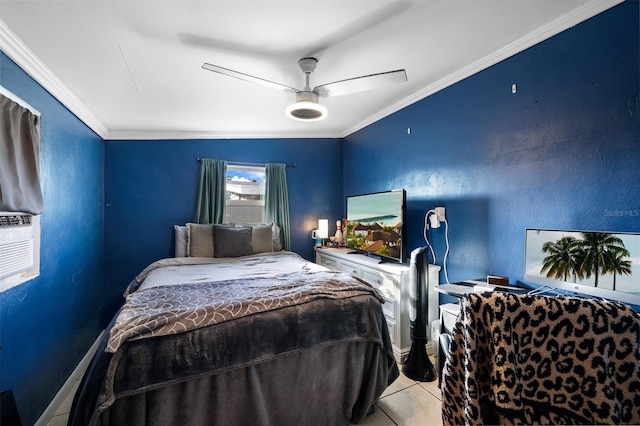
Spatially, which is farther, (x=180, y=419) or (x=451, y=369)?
(x=180, y=419)

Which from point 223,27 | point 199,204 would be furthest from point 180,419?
point 199,204

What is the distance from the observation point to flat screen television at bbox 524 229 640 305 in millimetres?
1393

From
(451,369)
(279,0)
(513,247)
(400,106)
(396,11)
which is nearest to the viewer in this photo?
(451,369)

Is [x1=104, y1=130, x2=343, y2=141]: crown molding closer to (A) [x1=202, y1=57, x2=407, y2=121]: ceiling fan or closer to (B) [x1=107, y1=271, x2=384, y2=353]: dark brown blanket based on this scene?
(A) [x1=202, y1=57, x2=407, y2=121]: ceiling fan

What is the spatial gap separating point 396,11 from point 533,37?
1058 mm

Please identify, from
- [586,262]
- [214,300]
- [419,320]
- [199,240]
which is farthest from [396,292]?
[199,240]

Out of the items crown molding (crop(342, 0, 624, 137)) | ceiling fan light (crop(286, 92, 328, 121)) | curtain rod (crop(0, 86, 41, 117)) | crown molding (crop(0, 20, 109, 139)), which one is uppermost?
crown molding (crop(342, 0, 624, 137))

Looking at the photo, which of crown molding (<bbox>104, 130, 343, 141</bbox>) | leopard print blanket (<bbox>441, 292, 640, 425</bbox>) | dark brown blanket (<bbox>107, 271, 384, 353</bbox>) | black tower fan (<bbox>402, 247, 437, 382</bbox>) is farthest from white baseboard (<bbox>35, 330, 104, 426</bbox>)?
crown molding (<bbox>104, 130, 343, 141</bbox>)

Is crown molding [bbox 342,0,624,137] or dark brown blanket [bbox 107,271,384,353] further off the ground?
crown molding [bbox 342,0,624,137]

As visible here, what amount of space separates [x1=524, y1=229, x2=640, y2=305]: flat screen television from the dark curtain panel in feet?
9.99

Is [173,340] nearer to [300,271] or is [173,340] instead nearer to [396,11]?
[300,271]

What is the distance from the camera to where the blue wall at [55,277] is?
1.54 meters

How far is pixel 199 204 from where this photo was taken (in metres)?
3.55

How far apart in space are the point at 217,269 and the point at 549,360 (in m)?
2.43
